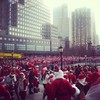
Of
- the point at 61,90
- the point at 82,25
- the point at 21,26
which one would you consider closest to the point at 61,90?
the point at 61,90

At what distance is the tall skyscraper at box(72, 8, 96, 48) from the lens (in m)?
160

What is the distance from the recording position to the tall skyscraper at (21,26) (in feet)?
331


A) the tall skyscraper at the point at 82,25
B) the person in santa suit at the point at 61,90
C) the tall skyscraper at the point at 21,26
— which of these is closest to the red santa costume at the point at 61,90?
the person in santa suit at the point at 61,90

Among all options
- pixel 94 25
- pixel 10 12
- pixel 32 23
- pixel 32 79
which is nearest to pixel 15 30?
pixel 10 12

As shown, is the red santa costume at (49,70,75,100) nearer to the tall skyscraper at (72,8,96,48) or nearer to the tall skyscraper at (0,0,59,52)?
the tall skyscraper at (0,0,59,52)

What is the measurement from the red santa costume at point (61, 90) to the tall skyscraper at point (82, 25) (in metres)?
152

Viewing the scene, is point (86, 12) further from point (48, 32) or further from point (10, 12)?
point (10, 12)

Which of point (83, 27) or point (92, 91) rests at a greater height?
point (83, 27)

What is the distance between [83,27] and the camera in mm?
161000

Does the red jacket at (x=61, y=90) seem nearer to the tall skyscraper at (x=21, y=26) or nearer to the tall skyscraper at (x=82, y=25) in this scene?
the tall skyscraper at (x=21, y=26)

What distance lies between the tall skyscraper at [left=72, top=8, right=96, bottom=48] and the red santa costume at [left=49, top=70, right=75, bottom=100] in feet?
499

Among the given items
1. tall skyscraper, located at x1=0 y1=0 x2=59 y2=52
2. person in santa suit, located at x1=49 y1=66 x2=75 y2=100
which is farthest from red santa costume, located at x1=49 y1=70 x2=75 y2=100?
tall skyscraper, located at x1=0 y1=0 x2=59 y2=52

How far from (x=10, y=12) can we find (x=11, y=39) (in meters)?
22.4

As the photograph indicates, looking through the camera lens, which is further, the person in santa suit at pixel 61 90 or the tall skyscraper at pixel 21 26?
the tall skyscraper at pixel 21 26
